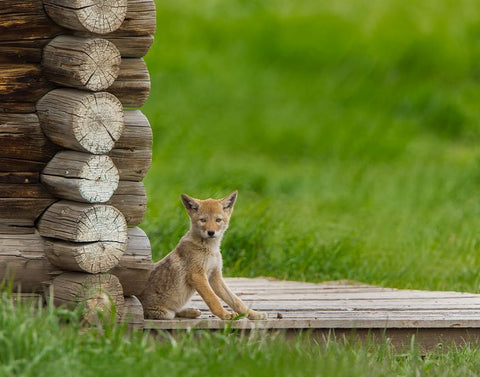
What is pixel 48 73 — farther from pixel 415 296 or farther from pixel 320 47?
pixel 320 47

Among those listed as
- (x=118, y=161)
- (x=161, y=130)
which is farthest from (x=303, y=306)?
(x=161, y=130)

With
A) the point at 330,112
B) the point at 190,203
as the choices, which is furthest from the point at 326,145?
the point at 190,203

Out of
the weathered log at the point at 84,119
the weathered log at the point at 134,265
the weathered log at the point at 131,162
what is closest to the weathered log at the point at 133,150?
the weathered log at the point at 131,162

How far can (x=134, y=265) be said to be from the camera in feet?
20.1

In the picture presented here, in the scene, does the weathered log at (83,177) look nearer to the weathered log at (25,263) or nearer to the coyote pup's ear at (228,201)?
the weathered log at (25,263)

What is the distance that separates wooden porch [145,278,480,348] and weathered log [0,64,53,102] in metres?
1.58

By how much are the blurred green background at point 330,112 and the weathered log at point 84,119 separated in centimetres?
461

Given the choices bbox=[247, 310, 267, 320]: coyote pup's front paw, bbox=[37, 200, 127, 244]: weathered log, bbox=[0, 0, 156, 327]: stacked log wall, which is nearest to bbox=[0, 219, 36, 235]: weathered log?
bbox=[0, 0, 156, 327]: stacked log wall

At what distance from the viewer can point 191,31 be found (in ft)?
63.5

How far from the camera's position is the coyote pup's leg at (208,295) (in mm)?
6383

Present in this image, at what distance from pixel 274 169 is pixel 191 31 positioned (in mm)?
4587

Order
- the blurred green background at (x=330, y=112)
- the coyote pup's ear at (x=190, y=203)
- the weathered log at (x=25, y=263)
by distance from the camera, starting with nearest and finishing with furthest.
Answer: the weathered log at (x=25, y=263) → the coyote pup's ear at (x=190, y=203) → the blurred green background at (x=330, y=112)

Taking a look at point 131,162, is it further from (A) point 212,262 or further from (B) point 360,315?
(B) point 360,315

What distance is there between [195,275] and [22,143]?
4.68 ft
